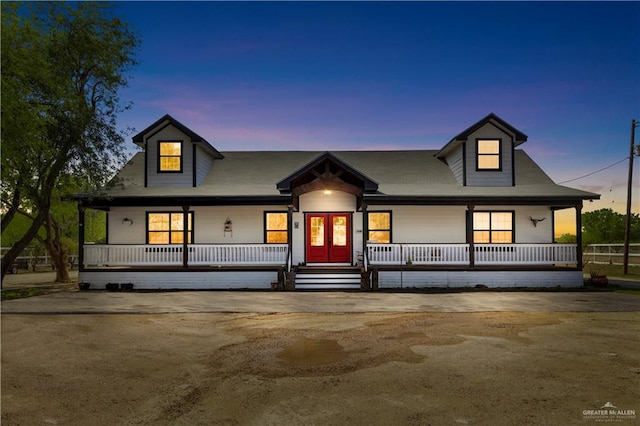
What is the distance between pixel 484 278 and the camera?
18.9 metres

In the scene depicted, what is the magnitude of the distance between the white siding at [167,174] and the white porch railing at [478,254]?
918 centimetres

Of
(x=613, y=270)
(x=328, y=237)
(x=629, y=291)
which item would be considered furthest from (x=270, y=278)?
(x=613, y=270)

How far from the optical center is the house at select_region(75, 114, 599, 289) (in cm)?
1881

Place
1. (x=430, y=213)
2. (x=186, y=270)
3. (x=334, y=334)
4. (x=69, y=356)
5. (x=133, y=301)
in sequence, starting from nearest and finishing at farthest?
(x=69, y=356) < (x=334, y=334) < (x=133, y=301) < (x=186, y=270) < (x=430, y=213)

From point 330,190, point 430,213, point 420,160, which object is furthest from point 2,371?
point 420,160

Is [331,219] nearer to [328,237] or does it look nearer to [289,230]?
[328,237]

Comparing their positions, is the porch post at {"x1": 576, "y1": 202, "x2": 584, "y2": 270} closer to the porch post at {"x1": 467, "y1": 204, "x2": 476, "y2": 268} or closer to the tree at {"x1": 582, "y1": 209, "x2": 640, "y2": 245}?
the porch post at {"x1": 467, "y1": 204, "x2": 476, "y2": 268}

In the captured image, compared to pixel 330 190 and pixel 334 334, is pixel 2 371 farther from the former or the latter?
pixel 330 190

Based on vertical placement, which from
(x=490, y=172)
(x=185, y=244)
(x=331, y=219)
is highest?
(x=490, y=172)

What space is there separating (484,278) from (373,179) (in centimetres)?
669

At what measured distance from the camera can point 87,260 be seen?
19.2 meters

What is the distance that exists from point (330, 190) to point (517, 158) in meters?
10.5

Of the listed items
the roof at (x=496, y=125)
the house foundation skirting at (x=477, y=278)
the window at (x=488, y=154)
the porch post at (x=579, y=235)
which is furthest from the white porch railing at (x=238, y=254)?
the porch post at (x=579, y=235)

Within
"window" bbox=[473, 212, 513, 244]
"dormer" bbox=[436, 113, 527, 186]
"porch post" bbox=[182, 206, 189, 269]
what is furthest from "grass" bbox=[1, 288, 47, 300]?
"dormer" bbox=[436, 113, 527, 186]
